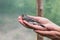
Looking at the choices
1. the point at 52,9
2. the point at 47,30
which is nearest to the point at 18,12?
the point at 52,9

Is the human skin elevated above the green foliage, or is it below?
above

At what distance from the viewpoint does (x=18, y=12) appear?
7.88 feet

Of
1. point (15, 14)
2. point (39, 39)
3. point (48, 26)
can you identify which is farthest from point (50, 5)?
point (48, 26)

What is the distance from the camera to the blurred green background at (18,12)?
2.39 meters

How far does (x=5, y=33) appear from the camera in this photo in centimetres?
256

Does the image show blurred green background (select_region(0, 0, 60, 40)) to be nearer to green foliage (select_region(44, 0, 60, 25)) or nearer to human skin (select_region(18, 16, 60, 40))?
green foliage (select_region(44, 0, 60, 25))

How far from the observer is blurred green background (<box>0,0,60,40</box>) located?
239 centimetres

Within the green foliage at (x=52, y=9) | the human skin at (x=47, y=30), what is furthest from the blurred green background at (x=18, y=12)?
the human skin at (x=47, y=30)

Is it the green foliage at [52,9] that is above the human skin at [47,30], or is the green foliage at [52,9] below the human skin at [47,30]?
below

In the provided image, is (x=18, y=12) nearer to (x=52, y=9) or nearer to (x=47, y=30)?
(x=52, y=9)

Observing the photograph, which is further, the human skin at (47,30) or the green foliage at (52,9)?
the green foliage at (52,9)

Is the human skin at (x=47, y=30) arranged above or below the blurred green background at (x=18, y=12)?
above

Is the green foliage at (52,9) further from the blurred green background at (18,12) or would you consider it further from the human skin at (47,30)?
the human skin at (47,30)

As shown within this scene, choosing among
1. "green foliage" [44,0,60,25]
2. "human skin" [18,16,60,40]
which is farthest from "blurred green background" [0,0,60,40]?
"human skin" [18,16,60,40]
